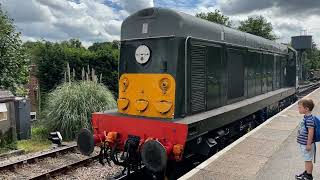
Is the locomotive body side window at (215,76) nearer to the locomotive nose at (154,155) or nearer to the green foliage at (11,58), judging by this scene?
the locomotive nose at (154,155)

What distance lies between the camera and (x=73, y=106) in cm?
1220

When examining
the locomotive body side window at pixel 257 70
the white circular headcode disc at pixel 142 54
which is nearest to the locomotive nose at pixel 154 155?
the white circular headcode disc at pixel 142 54

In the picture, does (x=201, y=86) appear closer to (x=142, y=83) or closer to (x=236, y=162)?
(x=142, y=83)

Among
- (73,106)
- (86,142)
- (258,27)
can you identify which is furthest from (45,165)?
(258,27)

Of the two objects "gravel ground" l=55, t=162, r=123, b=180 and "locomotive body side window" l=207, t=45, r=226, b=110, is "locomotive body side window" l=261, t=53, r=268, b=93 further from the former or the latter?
"gravel ground" l=55, t=162, r=123, b=180

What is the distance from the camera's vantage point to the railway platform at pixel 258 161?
5.75 metres

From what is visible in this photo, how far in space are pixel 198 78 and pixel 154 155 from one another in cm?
194

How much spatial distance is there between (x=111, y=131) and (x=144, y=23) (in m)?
2.19

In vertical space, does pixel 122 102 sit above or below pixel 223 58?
below

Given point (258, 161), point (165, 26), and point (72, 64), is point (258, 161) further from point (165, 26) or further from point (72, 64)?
point (72, 64)

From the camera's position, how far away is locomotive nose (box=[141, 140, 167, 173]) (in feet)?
19.1

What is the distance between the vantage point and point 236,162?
21.1 ft

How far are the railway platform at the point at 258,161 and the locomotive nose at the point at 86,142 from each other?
2.18m

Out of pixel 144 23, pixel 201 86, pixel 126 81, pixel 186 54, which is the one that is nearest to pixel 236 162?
pixel 201 86
